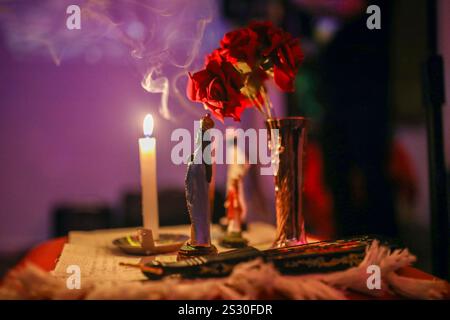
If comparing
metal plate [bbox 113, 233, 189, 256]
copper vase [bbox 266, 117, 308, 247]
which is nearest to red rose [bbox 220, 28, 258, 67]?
copper vase [bbox 266, 117, 308, 247]

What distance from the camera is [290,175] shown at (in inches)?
37.5

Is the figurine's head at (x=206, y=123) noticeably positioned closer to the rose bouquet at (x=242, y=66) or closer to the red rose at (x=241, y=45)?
the rose bouquet at (x=242, y=66)

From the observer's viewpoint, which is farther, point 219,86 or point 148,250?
point 148,250

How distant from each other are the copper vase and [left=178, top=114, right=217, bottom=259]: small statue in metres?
0.17

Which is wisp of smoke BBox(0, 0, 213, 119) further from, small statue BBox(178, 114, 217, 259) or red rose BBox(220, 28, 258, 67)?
small statue BBox(178, 114, 217, 259)

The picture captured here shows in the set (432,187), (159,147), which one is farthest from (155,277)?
(159,147)

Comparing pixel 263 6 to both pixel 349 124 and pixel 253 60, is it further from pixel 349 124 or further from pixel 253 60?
pixel 253 60

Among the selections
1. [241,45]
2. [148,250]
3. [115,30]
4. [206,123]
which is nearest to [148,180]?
[148,250]

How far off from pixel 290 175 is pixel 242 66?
0.87ft

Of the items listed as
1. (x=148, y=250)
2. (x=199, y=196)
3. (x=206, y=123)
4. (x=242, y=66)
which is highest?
(x=242, y=66)

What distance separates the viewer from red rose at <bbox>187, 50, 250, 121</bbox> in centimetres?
88

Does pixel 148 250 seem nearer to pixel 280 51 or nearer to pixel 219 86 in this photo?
pixel 219 86

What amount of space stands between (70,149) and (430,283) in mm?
3271

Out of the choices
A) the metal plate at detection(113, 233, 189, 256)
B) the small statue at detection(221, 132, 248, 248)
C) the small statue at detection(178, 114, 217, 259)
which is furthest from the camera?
the small statue at detection(221, 132, 248, 248)
